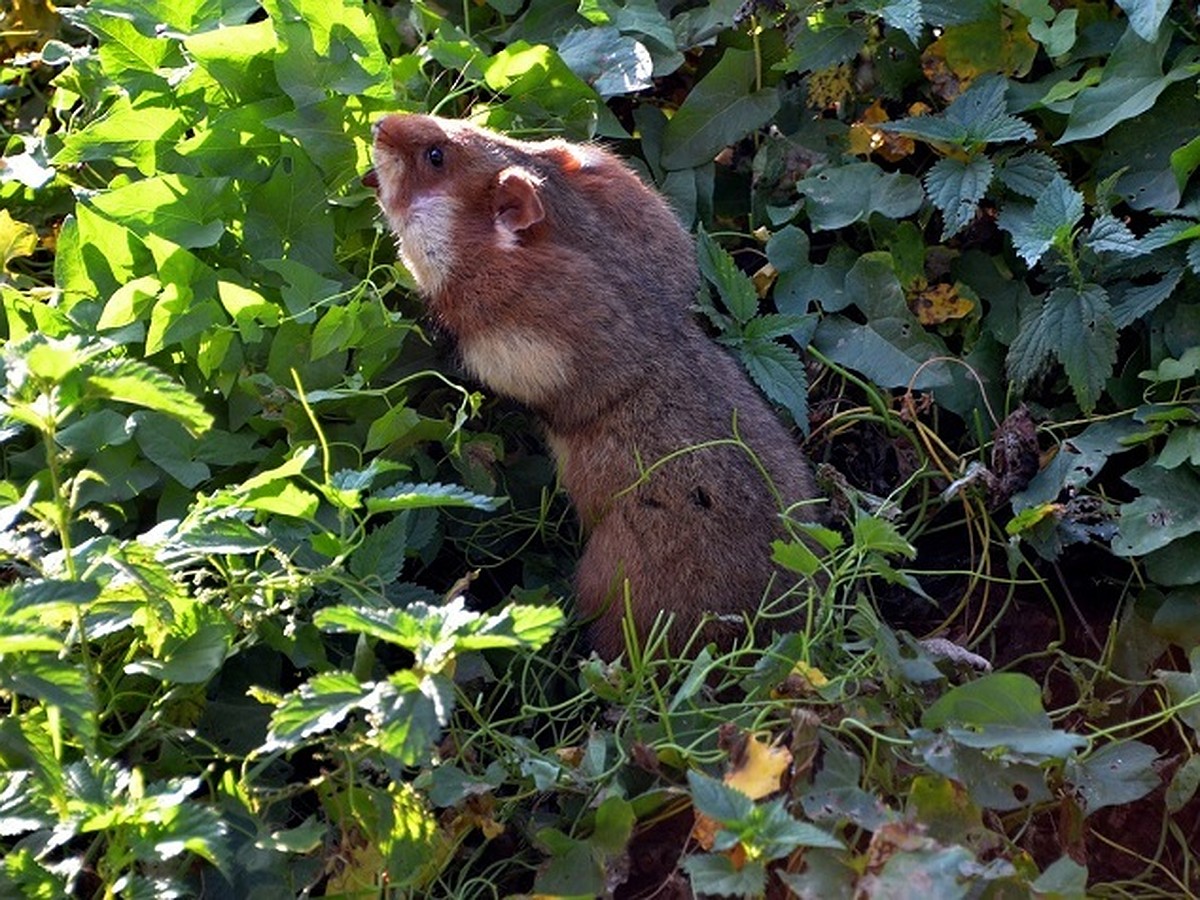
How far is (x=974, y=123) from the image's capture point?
13.1 ft

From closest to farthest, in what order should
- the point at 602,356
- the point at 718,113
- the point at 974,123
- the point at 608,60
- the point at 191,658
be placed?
the point at 191,658 → the point at 602,356 → the point at 974,123 → the point at 608,60 → the point at 718,113

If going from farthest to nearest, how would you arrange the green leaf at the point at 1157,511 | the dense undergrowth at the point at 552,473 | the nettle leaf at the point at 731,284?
1. the nettle leaf at the point at 731,284
2. the green leaf at the point at 1157,511
3. the dense undergrowth at the point at 552,473

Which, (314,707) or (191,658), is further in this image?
(191,658)

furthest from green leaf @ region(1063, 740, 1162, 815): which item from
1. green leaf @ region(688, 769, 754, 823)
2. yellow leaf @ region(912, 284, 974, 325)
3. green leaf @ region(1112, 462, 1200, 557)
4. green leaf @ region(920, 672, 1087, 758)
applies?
yellow leaf @ region(912, 284, 974, 325)

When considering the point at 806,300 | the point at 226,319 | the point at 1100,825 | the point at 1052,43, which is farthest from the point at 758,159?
the point at 1100,825

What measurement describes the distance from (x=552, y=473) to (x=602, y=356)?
1.13 ft

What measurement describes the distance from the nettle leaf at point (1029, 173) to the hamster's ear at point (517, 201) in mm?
1156

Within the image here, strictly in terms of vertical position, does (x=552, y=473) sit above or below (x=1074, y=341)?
below

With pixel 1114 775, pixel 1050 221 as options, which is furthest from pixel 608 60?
pixel 1114 775

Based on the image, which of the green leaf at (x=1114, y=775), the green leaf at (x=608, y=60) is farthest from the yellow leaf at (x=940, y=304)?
the green leaf at (x=1114, y=775)

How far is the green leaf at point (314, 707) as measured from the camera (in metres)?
2.50

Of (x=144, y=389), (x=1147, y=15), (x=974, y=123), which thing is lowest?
(x=974, y=123)

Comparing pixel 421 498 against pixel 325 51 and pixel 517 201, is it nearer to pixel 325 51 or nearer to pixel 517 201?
pixel 517 201

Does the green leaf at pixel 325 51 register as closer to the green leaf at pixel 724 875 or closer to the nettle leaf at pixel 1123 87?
the nettle leaf at pixel 1123 87
